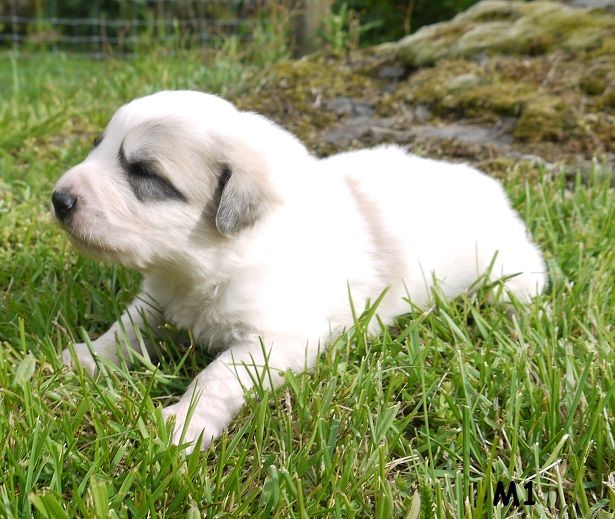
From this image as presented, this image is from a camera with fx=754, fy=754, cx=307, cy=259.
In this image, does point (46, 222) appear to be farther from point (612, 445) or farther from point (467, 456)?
point (612, 445)

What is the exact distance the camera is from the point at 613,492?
7.44 feet

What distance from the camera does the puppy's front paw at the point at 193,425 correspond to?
8.16 ft

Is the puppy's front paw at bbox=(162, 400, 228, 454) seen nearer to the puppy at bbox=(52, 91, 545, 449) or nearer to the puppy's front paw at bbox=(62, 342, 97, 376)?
the puppy at bbox=(52, 91, 545, 449)

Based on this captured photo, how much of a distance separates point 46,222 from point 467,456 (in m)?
2.78

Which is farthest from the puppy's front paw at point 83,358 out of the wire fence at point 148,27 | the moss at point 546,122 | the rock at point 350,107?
the wire fence at point 148,27

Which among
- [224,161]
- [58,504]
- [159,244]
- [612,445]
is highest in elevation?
[224,161]

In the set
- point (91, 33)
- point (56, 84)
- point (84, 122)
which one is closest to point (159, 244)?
point (84, 122)

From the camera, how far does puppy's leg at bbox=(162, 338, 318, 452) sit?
100 inches

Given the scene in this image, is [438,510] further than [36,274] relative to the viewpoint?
No

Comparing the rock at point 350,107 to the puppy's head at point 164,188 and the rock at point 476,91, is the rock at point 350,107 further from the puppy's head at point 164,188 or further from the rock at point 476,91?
the puppy's head at point 164,188

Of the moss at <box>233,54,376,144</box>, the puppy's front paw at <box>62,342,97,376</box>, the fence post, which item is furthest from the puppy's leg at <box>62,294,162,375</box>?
the fence post

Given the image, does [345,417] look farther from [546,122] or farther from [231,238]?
[546,122]

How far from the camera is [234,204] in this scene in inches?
107

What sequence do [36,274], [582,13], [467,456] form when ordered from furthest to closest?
[582,13] → [36,274] → [467,456]
